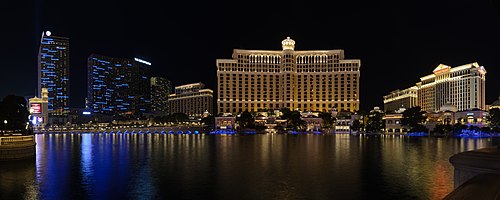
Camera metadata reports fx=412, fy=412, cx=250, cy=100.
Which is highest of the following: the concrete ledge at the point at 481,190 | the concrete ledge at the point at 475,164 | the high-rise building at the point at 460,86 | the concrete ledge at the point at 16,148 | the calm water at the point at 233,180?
the high-rise building at the point at 460,86

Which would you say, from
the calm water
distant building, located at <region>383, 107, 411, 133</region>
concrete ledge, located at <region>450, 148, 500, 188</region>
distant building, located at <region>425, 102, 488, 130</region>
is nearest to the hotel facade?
distant building, located at <region>425, 102, 488, 130</region>

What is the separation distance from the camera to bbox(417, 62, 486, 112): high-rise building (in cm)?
15838

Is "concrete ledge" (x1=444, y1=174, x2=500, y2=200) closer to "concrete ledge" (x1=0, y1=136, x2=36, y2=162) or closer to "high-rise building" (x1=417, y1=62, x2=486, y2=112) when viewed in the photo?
"concrete ledge" (x1=0, y1=136, x2=36, y2=162)

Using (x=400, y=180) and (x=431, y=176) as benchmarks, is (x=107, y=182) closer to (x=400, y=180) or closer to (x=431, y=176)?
(x=400, y=180)

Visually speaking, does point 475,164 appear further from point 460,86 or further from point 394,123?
point 460,86

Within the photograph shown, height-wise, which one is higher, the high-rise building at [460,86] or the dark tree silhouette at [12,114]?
the high-rise building at [460,86]

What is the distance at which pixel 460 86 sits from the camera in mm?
166000

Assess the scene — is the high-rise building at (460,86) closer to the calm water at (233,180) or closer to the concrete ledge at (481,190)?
the calm water at (233,180)

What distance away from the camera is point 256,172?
3669 centimetres

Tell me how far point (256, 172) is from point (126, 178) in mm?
11100

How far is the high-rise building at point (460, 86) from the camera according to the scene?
158m

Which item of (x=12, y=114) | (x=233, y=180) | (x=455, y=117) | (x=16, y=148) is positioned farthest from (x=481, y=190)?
(x=455, y=117)

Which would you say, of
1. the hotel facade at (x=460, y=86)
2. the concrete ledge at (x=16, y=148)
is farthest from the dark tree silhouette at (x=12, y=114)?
the hotel facade at (x=460, y=86)

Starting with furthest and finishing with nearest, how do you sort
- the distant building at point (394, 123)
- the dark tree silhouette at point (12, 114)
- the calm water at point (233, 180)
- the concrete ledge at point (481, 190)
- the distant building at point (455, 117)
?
the distant building at point (394, 123), the distant building at point (455, 117), the dark tree silhouette at point (12, 114), the calm water at point (233, 180), the concrete ledge at point (481, 190)
